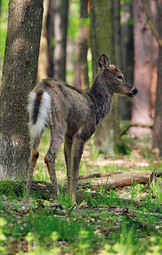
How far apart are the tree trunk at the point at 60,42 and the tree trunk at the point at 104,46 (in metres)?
8.00

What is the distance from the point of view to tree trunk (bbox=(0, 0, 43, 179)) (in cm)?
647

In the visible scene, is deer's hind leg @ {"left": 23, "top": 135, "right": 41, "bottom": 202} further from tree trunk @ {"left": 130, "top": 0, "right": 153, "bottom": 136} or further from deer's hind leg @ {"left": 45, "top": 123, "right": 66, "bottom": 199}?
tree trunk @ {"left": 130, "top": 0, "right": 153, "bottom": 136}

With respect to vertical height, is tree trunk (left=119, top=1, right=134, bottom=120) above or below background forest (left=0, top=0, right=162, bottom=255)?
above

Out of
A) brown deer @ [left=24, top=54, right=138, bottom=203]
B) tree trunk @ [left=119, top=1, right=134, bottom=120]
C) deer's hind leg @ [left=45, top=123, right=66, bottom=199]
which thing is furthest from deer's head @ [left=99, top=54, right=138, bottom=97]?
tree trunk @ [left=119, top=1, right=134, bottom=120]

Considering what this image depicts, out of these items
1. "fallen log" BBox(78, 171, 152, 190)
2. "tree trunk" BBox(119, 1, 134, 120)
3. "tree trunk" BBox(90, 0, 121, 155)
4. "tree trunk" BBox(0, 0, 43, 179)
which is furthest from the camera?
"tree trunk" BBox(119, 1, 134, 120)

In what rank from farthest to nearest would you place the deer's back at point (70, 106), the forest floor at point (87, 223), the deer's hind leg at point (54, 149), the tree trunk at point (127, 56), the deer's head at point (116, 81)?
the tree trunk at point (127, 56) < the deer's head at point (116, 81) < the deer's back at point (70, 106) < the deer's hind leg at point (54, 149) < the forest floor at point (87, 223)

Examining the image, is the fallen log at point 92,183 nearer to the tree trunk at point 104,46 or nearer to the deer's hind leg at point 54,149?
the deer's hind leg at point 54,149

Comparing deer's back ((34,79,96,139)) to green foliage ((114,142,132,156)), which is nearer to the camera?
deer's back ((34,79,96,139))

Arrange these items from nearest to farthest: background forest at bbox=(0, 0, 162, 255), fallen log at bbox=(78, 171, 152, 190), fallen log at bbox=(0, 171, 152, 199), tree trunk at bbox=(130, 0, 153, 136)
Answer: background forest at bbox=(0, 0, 162, 255) → fallen log at bbox=(0, 171, 152, 199) → fallen log at bbox=(78, 171, 152, 190) → tree trunk at bbox=(130, 0, 153, 136)

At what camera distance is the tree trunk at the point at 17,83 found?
647 cm

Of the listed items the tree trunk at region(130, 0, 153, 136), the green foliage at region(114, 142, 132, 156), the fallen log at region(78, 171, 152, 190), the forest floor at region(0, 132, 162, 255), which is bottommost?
the forest floor at region(0, 132, 162, 255)

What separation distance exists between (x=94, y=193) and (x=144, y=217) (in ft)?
4.65

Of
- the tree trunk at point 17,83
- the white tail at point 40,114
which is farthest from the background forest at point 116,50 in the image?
the white tail at point 40,114

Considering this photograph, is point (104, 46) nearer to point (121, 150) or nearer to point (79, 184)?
point (121, 150)
